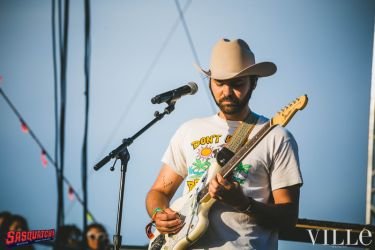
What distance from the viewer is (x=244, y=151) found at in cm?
173

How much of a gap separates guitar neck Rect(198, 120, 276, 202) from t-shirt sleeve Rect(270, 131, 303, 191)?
8 cm

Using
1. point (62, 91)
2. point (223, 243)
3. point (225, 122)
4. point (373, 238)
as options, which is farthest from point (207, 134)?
point (373, 238)

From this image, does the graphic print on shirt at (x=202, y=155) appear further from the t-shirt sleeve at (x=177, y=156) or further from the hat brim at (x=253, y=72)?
the hat brim at (x=253, y=72)

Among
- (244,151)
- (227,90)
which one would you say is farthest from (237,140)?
(227,90)

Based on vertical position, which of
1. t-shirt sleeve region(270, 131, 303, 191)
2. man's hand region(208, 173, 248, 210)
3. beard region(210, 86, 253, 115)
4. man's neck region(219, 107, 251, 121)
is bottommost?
man's hand region(208, 173, 248, 210)

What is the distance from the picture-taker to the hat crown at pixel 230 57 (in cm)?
194

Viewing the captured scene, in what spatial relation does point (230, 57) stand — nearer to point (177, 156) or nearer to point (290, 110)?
point (290, 110)

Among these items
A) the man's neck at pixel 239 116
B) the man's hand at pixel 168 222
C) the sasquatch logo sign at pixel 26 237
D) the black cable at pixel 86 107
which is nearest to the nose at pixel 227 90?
the man's neck at pixel 239 116

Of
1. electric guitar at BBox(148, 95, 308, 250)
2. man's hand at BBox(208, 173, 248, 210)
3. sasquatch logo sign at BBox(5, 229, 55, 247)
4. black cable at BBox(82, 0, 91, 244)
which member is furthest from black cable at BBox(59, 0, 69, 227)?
sasquatch logo sign at BBox(5, 229, 55, 247)

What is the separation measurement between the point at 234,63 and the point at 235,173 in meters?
0.54

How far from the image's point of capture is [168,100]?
2.13 metres

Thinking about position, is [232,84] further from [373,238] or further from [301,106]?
[373,238]

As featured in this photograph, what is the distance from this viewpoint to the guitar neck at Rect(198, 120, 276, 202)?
67.4 inches

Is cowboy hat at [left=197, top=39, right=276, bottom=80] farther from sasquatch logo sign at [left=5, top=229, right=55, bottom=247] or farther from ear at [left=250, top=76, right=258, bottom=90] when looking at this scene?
sasquatch logo sign at [left=5, top=229, right=55, bottom=247]
